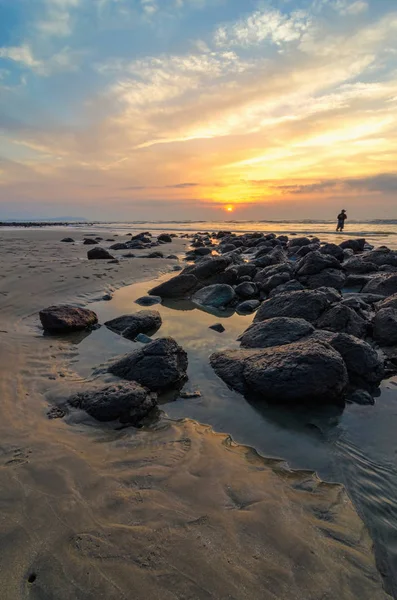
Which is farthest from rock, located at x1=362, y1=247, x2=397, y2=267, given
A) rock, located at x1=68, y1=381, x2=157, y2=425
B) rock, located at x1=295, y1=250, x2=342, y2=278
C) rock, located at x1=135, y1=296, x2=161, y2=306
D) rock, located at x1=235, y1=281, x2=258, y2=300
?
rock, located at x1=68, y1=381, x2=157, y2=425

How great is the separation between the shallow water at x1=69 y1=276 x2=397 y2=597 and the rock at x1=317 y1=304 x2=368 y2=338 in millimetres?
1534

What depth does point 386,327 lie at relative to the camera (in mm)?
5543

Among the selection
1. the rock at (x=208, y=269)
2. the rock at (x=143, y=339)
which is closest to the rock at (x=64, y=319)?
the rock at (x=143, y=339)

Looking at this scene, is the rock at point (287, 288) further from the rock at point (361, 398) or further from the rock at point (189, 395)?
the rock at point (189, 395)

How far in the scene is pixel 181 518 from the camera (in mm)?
2166

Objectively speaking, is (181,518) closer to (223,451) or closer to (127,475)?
(127,475)

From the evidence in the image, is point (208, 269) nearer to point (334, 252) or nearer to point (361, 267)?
point (361, 267)

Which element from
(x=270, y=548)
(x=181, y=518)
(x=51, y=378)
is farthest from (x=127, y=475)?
(x=51, y=378)

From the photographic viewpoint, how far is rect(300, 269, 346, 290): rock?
31.8 feet

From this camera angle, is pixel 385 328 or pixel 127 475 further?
pixel 385 328

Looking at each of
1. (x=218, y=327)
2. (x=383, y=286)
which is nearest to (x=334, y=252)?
(x=383, y=286)

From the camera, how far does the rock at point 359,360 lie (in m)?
4.26

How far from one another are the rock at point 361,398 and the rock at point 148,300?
5259 mm

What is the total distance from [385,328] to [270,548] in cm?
454
